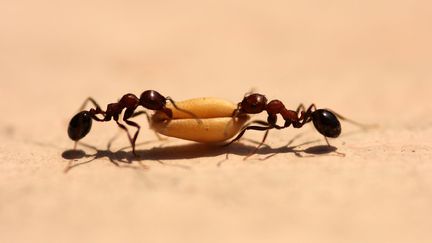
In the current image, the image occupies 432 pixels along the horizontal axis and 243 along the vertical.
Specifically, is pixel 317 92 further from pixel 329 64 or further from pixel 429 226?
pixel 429 226

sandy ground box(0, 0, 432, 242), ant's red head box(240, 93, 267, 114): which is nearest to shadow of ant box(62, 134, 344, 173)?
sandy ground box(0, 0, 432, 242)

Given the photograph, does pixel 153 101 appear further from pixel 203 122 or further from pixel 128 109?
pixel 203 122

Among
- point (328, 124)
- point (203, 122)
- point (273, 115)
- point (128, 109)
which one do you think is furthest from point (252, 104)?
point (128, 109)

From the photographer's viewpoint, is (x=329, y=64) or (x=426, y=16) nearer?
(x=329, y=64)

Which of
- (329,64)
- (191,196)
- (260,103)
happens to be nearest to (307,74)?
(329,64)

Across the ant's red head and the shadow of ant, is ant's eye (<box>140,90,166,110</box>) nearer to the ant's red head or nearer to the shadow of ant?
the shadow of ant

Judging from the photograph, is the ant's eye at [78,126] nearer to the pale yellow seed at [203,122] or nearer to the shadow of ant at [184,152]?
the shadow of ant at [184,152]
